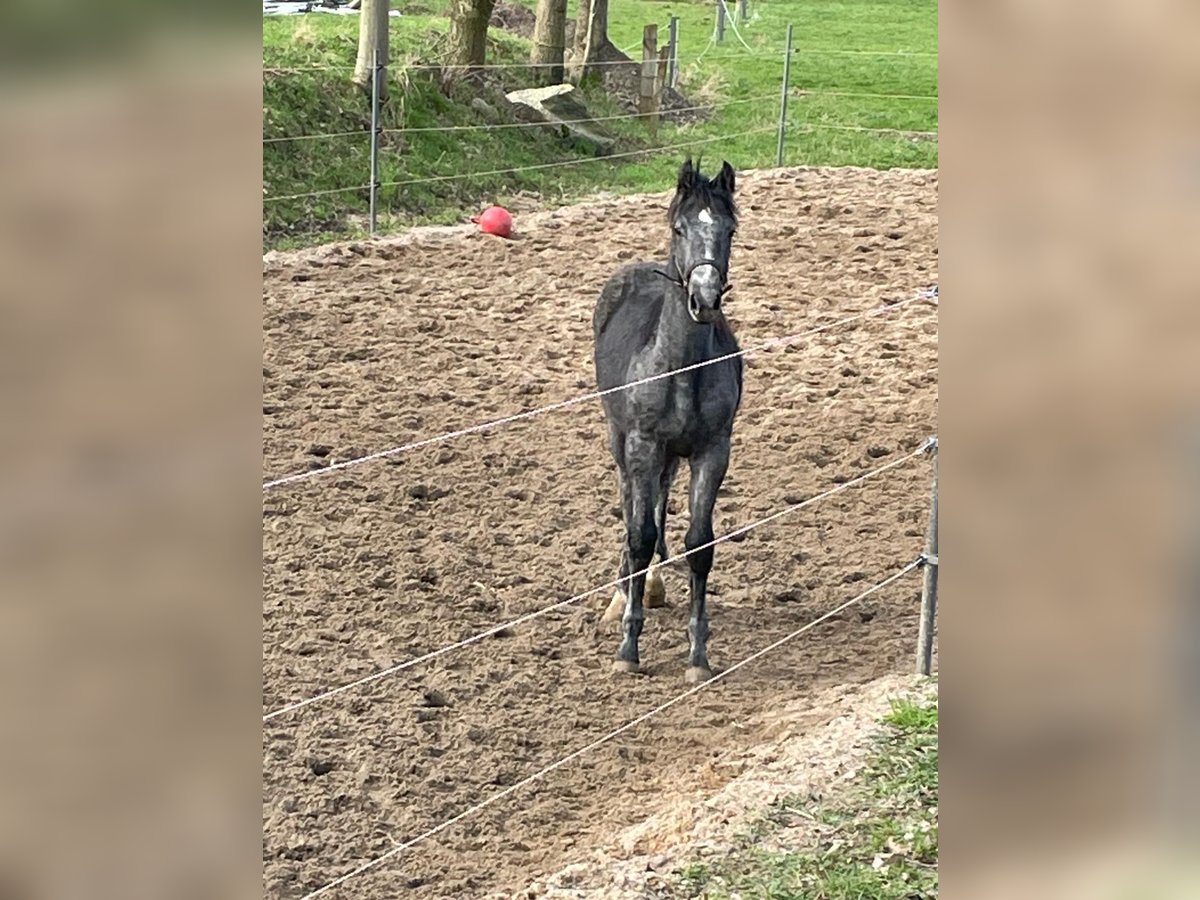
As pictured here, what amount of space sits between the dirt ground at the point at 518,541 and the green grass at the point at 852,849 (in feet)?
1.64

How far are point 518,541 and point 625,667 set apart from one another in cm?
119

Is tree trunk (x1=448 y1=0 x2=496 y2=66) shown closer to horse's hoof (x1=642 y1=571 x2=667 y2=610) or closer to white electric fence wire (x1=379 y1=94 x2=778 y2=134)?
white electric fence wire (x1=379 y1=94 x2=778 y2=134)

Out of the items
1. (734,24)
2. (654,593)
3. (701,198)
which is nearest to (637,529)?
(654,593)

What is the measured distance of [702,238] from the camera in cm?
498

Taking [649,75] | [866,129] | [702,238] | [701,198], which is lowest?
[866,129]

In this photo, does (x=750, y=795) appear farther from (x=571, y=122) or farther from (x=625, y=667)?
(x=571, y=122)

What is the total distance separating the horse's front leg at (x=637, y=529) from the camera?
5367mm

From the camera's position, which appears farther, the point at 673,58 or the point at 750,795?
the point at 673,58

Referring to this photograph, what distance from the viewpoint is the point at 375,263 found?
10.2 m

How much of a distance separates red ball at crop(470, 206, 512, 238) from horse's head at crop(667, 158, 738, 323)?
234 inches

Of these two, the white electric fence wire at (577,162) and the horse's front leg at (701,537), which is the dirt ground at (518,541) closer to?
the horse's front leg at (701,537)

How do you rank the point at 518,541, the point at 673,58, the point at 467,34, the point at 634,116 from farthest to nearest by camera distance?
the point at 673,58 → the point at 634,116 → the point at 467,34 → the point at 518,541
